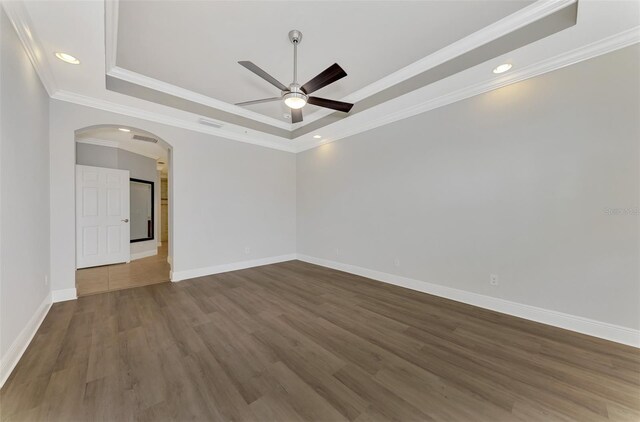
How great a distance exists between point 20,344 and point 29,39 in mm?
2611

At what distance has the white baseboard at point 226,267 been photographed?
398 centimetres

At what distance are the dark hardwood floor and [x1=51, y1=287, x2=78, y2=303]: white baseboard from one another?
14 cm

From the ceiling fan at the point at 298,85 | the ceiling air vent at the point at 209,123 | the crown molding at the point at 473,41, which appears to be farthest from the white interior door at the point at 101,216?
the crown molding at the point at 473,41

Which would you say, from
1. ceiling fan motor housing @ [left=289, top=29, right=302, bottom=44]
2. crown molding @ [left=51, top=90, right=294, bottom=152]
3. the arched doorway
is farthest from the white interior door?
ceiling fan motor housing @ [left=289, top=29, right=302, bottom=44]

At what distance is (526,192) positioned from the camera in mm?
2625

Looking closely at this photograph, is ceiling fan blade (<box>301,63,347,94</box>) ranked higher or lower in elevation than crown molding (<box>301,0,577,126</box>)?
lower

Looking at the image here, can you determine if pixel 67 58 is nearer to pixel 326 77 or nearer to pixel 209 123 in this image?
pixel 209 123

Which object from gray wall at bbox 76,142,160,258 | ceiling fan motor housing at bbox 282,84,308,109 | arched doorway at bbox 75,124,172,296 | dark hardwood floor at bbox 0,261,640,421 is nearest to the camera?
dark hardwood floor at bbox 0,261,640,421

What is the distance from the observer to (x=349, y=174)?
14.9ft

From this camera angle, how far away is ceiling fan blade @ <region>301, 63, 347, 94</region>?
6.93ft

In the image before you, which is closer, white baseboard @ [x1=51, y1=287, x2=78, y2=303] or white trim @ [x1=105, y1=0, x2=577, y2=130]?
white trim @ [x1=105, y1=0, x2=577, y2=130]

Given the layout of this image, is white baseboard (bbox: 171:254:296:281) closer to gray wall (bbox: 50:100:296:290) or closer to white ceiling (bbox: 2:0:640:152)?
gray wall (bbox: 50:100:296:290)

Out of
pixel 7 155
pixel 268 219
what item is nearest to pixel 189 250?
pixel 268 219

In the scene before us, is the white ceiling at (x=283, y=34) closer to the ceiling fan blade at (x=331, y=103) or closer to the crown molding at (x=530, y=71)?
the ceiling fan blade at (x=331, y=103)
